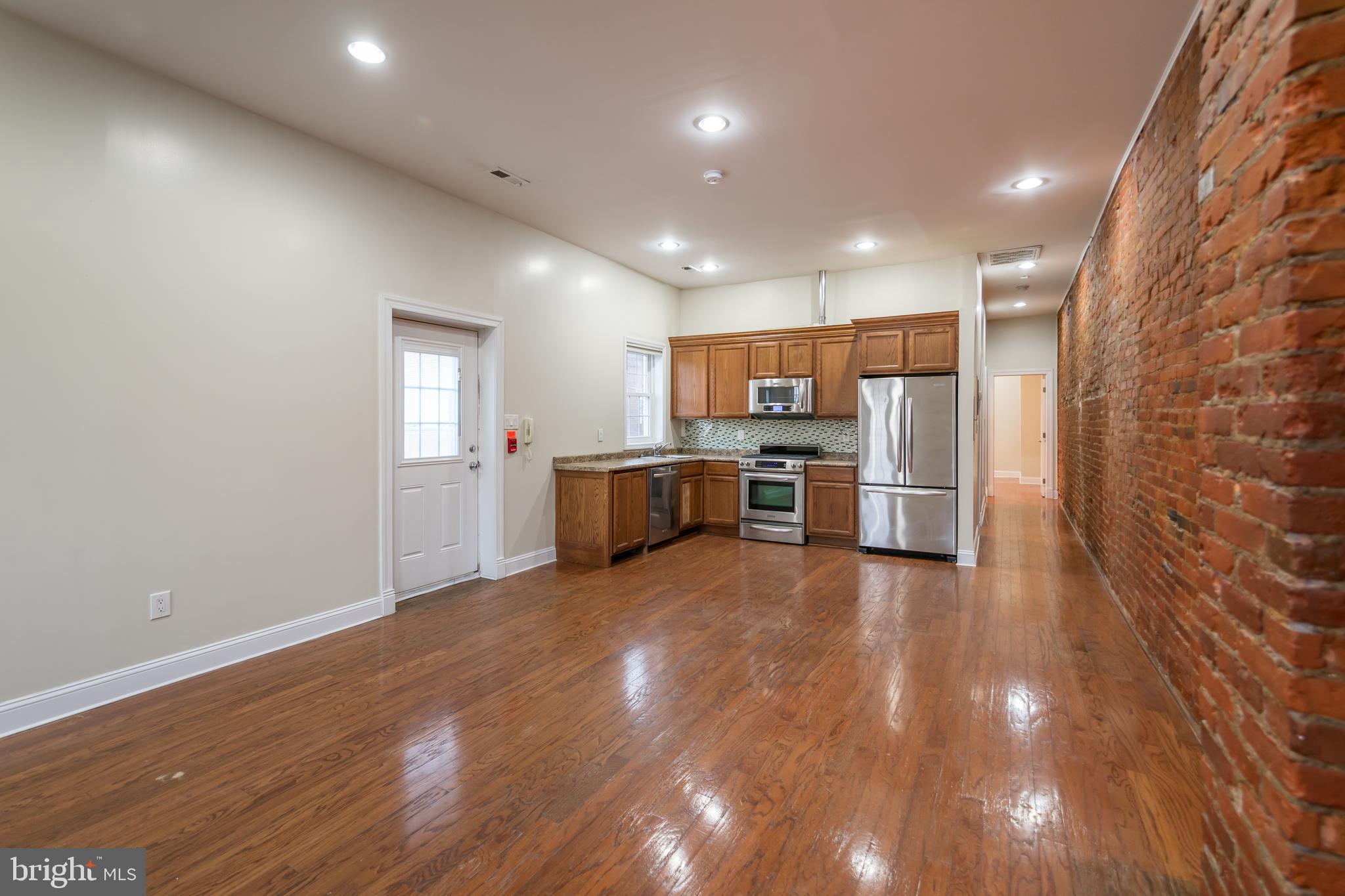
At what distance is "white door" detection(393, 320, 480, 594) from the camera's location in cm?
416

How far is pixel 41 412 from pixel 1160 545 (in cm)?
514

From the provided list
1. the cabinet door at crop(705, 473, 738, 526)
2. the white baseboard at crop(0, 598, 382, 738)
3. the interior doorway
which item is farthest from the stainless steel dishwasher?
the interior doorway

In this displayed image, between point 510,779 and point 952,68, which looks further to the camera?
point 952,68

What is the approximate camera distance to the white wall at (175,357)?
2.45m

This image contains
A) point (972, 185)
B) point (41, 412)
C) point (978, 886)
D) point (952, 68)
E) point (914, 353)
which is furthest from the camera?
point (914, 353)

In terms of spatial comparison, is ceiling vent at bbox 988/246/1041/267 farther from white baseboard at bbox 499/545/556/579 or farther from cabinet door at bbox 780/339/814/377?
white baseboard at bbox 499/545/556/579

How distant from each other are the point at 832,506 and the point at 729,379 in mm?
1898

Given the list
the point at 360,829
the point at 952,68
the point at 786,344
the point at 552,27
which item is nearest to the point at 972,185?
the point at 952,68

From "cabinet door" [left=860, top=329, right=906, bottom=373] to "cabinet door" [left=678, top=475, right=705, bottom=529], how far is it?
2127mm

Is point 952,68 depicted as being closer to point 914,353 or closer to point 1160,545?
point 1160,545

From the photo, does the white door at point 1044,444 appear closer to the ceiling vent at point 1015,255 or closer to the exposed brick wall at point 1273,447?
the ceiling vent at point 1015,255

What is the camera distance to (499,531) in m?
4.75

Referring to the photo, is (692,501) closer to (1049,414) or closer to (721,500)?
(721,500)

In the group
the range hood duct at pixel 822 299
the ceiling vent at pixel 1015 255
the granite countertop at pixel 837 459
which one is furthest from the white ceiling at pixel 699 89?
the granite countertop at pixel 837 459
